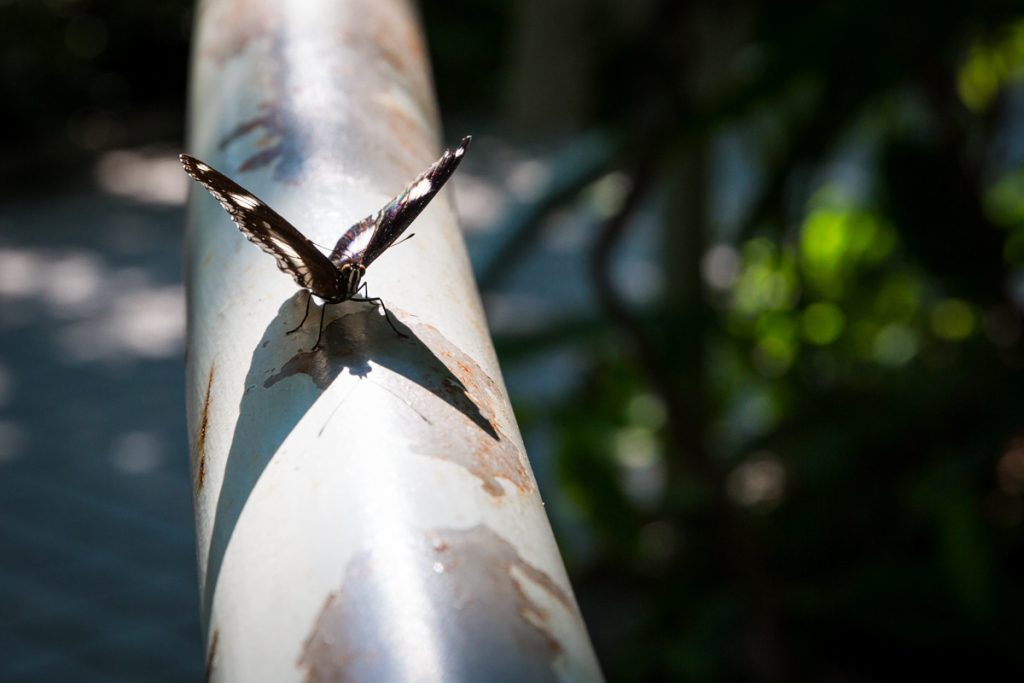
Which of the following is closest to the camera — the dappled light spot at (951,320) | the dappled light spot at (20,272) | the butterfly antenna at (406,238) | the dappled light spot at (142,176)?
the butterfly antenna at (406,238)

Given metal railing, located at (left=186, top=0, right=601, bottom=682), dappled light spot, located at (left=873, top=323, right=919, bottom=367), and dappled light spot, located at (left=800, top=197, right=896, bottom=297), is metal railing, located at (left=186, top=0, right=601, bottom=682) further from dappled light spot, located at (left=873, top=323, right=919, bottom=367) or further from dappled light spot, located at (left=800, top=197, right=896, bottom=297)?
dappled light spot, located at (left=800, top=197, right=896, bottom=297)

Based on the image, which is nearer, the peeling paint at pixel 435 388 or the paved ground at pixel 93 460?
the peeling paint at pixel 435 388

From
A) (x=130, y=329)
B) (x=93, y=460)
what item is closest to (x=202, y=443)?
(x=93, y=460)

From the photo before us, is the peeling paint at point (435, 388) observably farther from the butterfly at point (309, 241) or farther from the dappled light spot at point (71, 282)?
the dappled light spot at point (71, 282)

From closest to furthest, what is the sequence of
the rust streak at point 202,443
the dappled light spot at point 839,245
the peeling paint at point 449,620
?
the peeling paint at point 449,620
the rust streak at point 202,443
the dappled light spot at point 839,245

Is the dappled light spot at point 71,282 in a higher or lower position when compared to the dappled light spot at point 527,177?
lower

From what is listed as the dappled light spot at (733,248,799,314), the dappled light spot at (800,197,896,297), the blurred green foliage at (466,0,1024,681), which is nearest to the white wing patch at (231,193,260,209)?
the blurred green foliage at (466,0,1024,681)

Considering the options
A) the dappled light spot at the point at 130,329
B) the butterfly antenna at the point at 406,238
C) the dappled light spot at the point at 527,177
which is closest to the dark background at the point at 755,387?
the dappled light spot at the point at 130,329

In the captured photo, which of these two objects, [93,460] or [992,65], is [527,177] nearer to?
[93,460]
